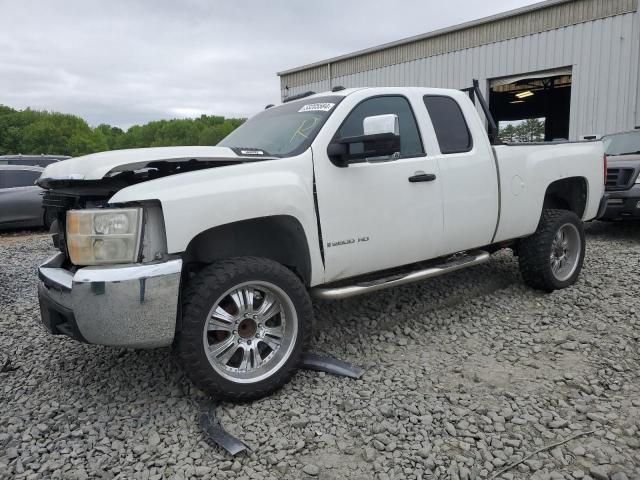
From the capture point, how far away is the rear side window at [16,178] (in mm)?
10500

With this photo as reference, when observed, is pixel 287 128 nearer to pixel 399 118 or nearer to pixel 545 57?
pixel 399 118

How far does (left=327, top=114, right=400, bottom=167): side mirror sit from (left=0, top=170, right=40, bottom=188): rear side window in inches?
380

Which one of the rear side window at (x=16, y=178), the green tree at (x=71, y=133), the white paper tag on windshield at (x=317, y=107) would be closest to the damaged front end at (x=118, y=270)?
the white paper tag on windshield at (x=317, y=107)

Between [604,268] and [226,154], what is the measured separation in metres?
4.86

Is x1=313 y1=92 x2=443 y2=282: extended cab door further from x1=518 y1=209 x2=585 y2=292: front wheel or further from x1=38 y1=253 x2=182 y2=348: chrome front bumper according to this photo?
x1=518 y1=209 x2=585 y2=292: front wheel

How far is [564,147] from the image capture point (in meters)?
4.98

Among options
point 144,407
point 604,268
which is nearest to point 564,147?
point 604,268

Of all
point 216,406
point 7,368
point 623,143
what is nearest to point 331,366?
point 216,406

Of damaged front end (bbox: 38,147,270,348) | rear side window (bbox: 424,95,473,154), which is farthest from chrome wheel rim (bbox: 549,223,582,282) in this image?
damaged front end (bbox: 38,147,270,348)

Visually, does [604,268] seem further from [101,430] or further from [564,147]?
[101,430]

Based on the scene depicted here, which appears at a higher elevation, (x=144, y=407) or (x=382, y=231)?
(x=382, y=231)

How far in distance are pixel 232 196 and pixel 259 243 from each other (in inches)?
22.7

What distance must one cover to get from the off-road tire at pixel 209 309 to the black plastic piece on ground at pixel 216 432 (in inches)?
4.5

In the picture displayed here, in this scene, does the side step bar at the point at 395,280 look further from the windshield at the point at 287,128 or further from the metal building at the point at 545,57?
the metal building at the point at 545,57
